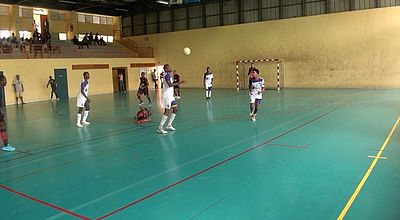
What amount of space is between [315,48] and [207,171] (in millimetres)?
24423

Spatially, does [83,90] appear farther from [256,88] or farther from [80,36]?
[80,36]

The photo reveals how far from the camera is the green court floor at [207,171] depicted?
5.22 meters

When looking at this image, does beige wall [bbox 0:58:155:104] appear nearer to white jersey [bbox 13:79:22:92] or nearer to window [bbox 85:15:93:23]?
white jersey [bbox 13:79:22:92]

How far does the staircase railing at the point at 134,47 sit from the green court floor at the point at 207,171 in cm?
2694

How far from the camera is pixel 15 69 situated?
27047mm

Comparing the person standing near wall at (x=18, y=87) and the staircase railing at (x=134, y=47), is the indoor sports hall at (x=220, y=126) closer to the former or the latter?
the person standing near wall at (x=18, y=87)

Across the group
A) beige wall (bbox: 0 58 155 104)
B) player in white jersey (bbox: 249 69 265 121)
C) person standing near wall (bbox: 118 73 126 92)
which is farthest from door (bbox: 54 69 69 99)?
player in white jersey (bbox: 249 69 265 121)

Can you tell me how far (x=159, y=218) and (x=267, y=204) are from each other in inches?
61.4

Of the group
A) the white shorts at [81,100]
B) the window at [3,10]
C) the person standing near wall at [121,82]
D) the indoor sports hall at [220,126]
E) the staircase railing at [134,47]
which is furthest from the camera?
the staircase railing at [134,47]

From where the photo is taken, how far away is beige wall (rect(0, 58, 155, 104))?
26797 millimetres

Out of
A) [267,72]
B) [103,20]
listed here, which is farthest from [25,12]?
[267,72]

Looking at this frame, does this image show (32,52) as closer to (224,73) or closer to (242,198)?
(224,73)

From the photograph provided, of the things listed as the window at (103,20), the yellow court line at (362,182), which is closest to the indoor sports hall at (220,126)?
the yellow court line at (362,182)

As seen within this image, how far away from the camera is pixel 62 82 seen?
30422mm
